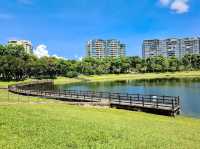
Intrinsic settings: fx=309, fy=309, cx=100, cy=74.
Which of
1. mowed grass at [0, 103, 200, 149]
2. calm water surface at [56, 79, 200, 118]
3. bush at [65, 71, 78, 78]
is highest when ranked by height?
bush at [65, 71, 78, 78]

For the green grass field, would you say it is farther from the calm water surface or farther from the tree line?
the tree line

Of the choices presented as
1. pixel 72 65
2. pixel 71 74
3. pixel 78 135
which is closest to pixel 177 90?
pixel 78 135

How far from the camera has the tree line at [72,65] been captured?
12181 centimetres

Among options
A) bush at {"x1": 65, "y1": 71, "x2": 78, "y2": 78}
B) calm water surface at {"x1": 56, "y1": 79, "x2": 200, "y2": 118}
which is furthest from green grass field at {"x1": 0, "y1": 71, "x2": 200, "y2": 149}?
bush at {"x1": 65, "y1": 71, "x2": 78, "y2": 78}

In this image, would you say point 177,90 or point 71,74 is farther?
point 71,74

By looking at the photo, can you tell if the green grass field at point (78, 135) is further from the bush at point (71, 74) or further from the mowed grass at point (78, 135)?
the bush at point (71, 74)

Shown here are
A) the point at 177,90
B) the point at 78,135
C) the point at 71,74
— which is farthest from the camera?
the point at 71,74

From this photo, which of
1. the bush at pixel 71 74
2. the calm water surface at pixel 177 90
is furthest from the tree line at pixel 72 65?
the calm water surface at pixel 177 90

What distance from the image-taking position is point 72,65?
541 ft

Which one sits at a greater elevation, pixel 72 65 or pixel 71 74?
pixel 72 65

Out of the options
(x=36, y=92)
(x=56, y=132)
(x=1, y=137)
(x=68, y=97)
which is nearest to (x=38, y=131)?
(x=56, y=132)

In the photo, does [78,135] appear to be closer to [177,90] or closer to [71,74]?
[177,90]

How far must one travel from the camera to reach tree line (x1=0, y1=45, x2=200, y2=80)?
400ft

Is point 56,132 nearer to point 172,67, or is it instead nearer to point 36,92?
point 36,92
